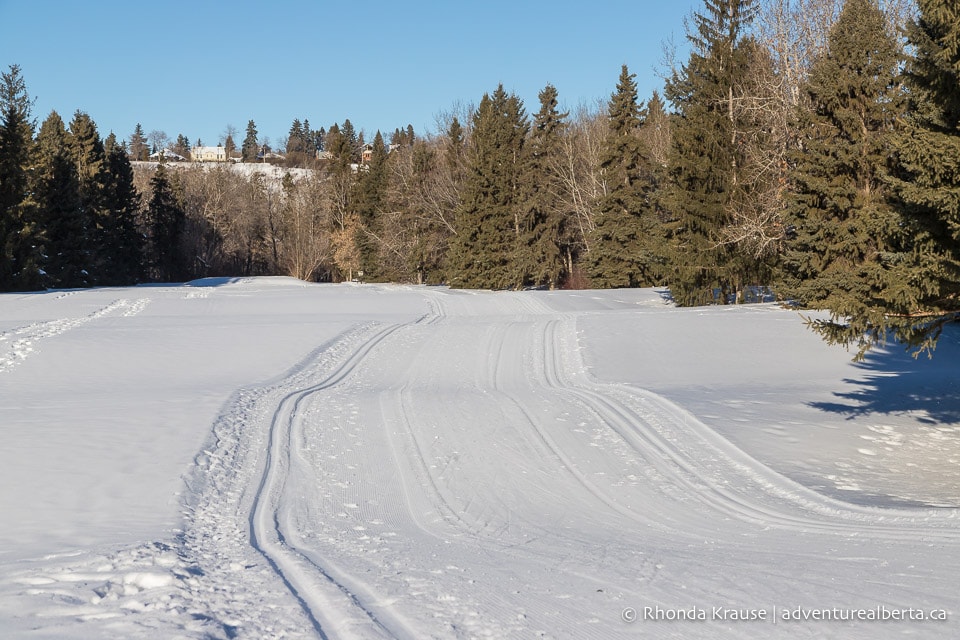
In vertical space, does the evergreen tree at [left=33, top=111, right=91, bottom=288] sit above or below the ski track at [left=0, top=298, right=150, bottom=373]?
above

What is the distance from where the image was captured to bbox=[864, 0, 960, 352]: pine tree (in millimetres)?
8414

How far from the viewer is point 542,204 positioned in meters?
46.8

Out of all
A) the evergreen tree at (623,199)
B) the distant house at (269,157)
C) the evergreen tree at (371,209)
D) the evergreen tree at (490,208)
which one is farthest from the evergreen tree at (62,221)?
the distant house at (269,157)

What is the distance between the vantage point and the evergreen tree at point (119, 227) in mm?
57562

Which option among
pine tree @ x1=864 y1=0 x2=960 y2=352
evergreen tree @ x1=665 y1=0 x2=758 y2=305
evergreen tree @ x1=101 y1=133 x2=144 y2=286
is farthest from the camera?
evergreen tree @ x1=101 y1=133 x2=144 y2=286


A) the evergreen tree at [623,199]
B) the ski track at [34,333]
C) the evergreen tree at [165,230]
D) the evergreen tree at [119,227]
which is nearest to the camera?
the ski track at [34,333]

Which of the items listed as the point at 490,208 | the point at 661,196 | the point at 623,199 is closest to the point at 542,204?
the point at 490,208

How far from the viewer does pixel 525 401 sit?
1423cm

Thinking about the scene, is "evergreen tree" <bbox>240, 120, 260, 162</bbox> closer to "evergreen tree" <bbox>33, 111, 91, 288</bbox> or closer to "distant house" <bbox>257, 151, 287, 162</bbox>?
"distant house" <bbox>257, 151, 287, 162</bbox>

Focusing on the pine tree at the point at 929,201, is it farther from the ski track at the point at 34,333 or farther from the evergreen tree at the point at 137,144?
the evergreen tree at the point at 137,144

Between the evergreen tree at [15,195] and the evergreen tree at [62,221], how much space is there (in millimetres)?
4003

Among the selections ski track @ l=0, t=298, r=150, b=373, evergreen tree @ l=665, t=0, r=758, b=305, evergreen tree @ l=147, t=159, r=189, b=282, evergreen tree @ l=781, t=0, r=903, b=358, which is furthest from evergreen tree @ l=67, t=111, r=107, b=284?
evergreen tree @ l=781, t=0, r=903, b=358

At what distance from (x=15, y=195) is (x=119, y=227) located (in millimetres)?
18192

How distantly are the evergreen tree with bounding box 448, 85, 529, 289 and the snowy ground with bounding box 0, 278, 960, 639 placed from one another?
27.3m
